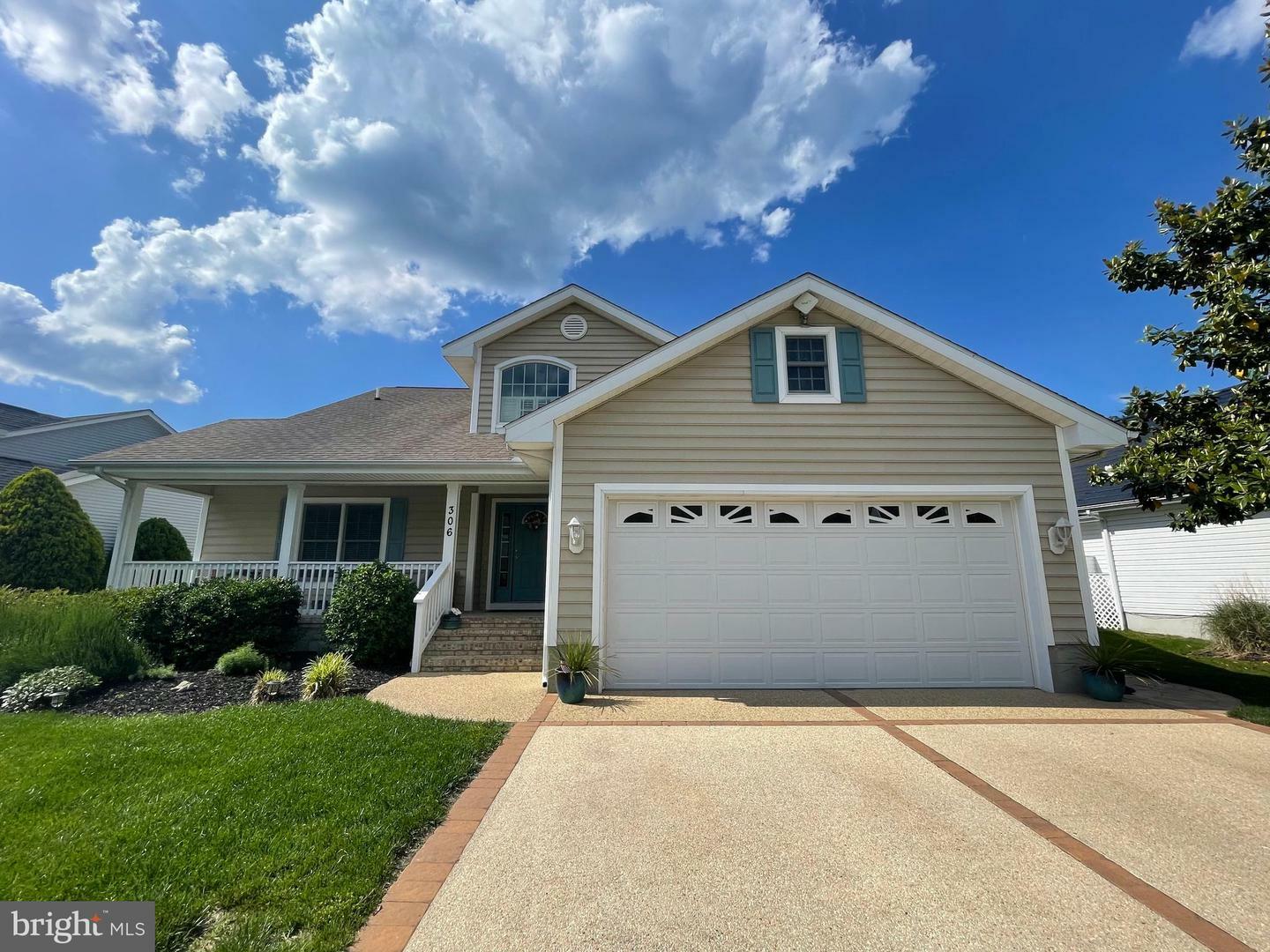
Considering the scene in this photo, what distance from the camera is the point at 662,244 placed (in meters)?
12.0

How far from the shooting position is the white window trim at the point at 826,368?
296 inches

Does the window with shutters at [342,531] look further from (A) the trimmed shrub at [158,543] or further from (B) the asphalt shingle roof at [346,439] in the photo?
(A) the trimmed shrub at [158,543]

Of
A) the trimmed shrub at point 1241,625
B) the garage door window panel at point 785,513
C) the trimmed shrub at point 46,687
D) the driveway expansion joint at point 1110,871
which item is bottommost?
the driveway expansion joint at point 1110,871

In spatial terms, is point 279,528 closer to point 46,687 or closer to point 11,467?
point 46,687

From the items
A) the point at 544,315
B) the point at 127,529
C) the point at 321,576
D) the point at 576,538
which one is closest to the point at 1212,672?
the point at 576,538

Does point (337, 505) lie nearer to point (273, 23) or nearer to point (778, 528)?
point (273, 23)

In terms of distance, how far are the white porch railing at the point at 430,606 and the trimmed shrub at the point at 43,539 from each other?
9.45m

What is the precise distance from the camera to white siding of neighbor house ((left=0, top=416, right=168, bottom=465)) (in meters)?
17.7

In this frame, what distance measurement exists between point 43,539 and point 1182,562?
25429mm

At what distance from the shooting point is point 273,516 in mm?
12000

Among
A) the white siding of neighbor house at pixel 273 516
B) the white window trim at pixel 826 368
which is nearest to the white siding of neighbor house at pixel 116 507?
the white siding of neighbor house at pixel 273 516

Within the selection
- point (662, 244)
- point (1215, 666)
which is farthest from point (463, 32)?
point (1215, 666)

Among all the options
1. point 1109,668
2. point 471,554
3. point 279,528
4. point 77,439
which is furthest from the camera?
point 77,439

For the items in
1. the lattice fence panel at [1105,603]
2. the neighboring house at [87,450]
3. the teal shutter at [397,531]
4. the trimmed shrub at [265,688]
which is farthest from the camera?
the neighboring house at [87,450]
